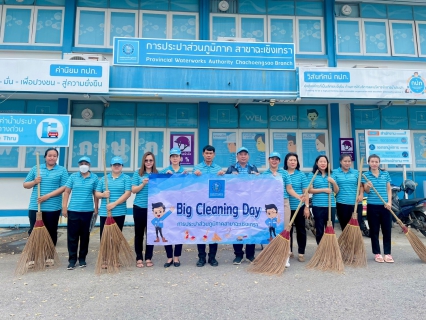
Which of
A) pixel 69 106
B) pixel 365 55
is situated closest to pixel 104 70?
pixel 69 106

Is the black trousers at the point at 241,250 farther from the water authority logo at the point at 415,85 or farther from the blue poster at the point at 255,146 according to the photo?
the water authority logo at the point at 415,85

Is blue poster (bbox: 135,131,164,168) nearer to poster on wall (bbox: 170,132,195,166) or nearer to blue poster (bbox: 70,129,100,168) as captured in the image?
poster on wall (bbox: 170,132,195,166)

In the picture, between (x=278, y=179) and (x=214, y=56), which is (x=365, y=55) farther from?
(x=278, y=179)

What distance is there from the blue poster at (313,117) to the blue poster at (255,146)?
4.46 ft

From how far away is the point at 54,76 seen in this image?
698 centimetres

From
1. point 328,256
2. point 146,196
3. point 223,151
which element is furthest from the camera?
point 223,151

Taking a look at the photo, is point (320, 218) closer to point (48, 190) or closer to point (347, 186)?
point (347, 186)

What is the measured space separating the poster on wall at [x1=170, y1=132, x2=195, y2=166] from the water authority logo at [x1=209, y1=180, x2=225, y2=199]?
13.1 ft

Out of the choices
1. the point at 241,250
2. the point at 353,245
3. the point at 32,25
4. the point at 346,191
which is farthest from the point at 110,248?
the point at 32,25

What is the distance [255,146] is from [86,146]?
4999 millimetres

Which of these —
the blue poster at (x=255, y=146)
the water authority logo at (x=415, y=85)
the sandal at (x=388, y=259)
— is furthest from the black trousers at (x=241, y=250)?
the water authority logo at (x=415, y=85)

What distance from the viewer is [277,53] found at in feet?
25.4

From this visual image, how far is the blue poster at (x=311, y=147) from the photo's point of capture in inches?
355

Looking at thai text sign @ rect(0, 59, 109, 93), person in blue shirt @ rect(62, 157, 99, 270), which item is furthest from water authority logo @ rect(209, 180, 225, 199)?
thai text sign @ rect(0, 59, 109, 93)
